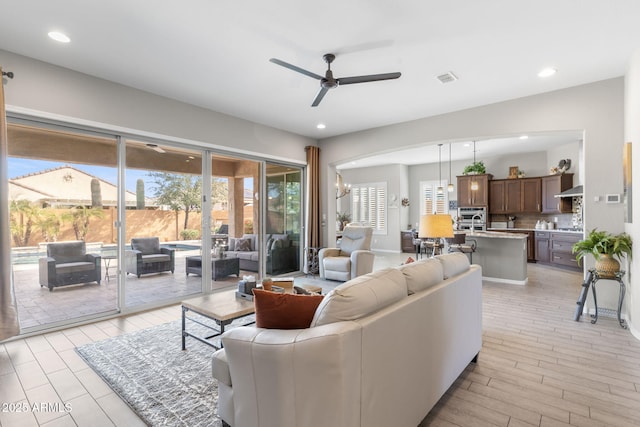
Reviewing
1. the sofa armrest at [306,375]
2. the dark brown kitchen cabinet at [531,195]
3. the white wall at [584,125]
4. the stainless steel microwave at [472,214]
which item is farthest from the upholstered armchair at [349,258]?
the dark brown kitchen cabinet at [531,195]

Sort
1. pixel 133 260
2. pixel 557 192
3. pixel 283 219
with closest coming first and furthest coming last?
pixel 133 260
pixel 283 219
pixel 557 192

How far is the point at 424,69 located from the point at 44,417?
447cm

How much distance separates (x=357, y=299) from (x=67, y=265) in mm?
3917

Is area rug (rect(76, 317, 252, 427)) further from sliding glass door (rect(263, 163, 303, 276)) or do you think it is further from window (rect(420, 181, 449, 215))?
window (rect(420, 181, 449, 215))

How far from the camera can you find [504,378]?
2.42m

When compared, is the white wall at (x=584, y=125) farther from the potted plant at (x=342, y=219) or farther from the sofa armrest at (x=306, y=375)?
the potted plant at (x=342, y=219)

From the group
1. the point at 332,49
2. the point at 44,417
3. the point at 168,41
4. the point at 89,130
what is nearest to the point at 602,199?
the point at 332,49

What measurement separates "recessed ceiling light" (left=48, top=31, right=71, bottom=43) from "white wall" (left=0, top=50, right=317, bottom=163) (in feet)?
2.17

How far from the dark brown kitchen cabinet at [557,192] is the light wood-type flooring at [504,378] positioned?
467cm

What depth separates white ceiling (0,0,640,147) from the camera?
247 centimetres

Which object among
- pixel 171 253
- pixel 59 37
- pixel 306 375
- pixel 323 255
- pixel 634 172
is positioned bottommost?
pixel 323 255

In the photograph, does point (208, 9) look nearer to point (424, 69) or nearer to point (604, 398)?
point (424, 69)

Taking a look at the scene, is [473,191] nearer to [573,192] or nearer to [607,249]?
[573,192]

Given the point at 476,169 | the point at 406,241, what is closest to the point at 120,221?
the point at 406,241
